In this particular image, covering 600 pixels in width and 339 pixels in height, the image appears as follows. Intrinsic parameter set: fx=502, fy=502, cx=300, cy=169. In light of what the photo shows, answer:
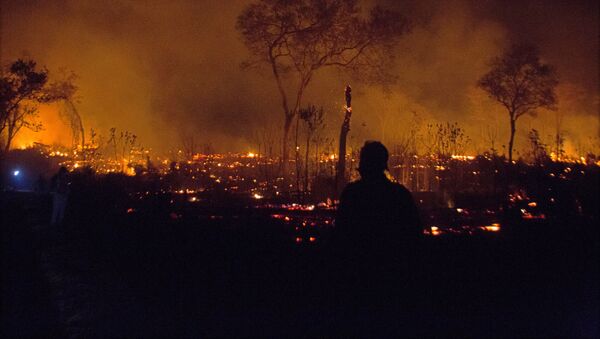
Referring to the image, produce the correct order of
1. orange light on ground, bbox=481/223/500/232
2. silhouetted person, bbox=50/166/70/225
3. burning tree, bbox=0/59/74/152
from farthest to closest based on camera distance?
burning tree, bbox=0/59/74/152
silhouetted person, bbox=50/166/70/225
orange light on ground, bbox=481/223/500/232

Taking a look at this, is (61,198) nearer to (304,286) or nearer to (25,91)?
(304,286)

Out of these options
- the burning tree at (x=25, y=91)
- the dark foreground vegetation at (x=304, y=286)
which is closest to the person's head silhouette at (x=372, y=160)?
the dark foreground vegetation at (x=304, y=286)

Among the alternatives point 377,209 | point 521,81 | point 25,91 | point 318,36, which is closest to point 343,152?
point 318,36

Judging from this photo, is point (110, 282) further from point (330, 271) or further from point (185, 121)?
point (185, 121)

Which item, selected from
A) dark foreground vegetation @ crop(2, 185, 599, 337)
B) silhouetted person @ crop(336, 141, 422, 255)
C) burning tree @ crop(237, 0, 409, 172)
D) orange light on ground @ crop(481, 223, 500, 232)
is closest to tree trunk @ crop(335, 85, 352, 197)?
burning tree @ crop(237, 0, 409, 172)

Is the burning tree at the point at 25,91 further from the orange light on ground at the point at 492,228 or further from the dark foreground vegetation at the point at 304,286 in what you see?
the orange light on ground at the point at 492,228

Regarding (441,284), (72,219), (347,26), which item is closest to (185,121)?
(347,26)

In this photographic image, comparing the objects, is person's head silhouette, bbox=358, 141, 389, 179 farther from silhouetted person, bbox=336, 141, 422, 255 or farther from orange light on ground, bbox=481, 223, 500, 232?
orange light on ground, bbox=481, 223, 500, 232
